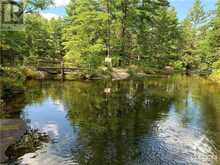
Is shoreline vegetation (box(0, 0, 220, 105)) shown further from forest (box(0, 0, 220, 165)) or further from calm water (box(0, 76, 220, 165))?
calm water (box(0, 76, 220, 165))

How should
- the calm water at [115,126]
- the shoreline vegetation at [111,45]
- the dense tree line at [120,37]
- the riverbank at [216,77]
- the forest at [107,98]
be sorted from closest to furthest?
the calm water at [115,126]
the forest at [107,98]
the shoreline vegetation at [111,45]
the dense tree line at [120,37]
the riverbank at [216,77]

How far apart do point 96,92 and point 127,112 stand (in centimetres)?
979

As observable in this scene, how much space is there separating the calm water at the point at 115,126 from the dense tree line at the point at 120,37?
7.58 meters

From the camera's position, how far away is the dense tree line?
47934mm

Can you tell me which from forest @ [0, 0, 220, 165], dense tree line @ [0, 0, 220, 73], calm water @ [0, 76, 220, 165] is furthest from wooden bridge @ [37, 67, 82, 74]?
calm water @ [0, 76, 220, 165]

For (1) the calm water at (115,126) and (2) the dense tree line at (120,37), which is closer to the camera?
(1) the calm water at (115,126)

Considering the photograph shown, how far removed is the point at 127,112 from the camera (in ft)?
84.7

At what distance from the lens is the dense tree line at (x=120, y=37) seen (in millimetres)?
47934

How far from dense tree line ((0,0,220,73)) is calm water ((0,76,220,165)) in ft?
24.9

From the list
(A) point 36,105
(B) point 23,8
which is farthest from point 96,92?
(B) point 23,8

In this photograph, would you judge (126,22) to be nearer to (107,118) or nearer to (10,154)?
(107,118)

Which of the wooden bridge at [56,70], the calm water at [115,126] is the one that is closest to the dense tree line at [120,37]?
the wooden bridge at [56,70]

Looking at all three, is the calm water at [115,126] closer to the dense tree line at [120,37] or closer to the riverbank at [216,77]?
the dense tree line at [120,37]

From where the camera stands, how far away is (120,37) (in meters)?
57.8
